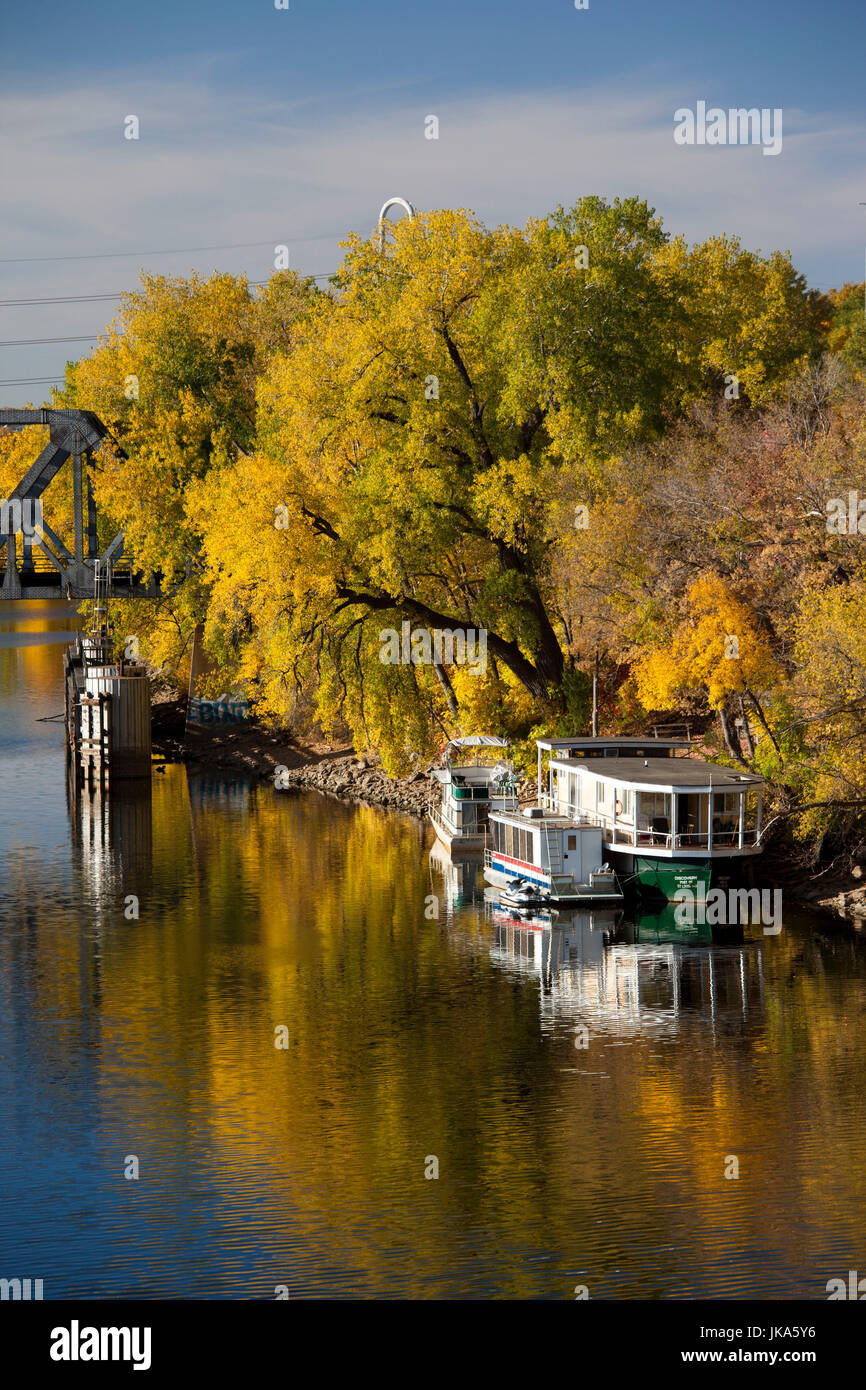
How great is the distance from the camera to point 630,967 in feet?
131

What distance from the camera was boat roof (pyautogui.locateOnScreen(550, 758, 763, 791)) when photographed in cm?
4606

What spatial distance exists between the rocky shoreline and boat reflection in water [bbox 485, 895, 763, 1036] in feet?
15.1

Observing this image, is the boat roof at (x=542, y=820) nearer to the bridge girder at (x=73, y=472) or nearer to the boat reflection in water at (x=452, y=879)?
the boat reflection in water at (x=452, y=879)

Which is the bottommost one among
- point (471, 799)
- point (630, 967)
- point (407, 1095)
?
point (407, 1095)

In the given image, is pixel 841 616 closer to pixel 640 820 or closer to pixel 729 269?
pixel 640 820

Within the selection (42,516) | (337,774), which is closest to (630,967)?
(337,774)

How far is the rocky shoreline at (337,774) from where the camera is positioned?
47.2 meters

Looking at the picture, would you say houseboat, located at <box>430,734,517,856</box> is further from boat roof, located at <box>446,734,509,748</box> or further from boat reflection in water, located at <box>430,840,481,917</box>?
boat reflection in water, located at <box>430,840,481,917</box>

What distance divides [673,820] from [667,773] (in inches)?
104
